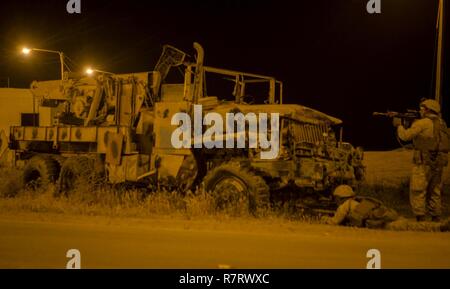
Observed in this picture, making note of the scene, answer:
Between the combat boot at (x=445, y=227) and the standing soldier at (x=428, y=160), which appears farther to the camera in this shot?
the standing soldier at (x=428, y=160)

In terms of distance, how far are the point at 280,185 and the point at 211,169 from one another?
6.30ft

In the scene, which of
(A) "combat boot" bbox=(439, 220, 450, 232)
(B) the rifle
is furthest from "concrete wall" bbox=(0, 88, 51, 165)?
(A) "combat boot" bbox=(439, 220, 450, 232)

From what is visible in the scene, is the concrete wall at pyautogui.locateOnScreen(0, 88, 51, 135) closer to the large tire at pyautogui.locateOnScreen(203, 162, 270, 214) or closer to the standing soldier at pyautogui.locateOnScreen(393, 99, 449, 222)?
the large tire at pyautogui.locateOnScreen(203, 162, 270, 214)

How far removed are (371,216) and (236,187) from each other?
298 cm

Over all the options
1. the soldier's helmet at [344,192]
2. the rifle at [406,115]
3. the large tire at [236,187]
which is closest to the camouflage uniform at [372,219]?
the soldier's helmet at [344,192]

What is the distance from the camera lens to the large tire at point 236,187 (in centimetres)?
1183

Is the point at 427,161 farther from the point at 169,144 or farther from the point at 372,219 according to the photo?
the point at 169,144

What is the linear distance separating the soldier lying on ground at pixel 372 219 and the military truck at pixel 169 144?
1346 mm

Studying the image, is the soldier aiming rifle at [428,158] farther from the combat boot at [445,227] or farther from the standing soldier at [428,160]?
the combat boot at [445,227]

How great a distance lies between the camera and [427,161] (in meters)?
10.8

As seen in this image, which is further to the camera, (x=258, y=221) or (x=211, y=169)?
(x=211, y=169)

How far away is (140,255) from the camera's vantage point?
25.0ft

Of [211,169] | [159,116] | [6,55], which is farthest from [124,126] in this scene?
[6,55]

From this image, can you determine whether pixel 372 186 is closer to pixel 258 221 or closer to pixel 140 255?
pixel 258 221
